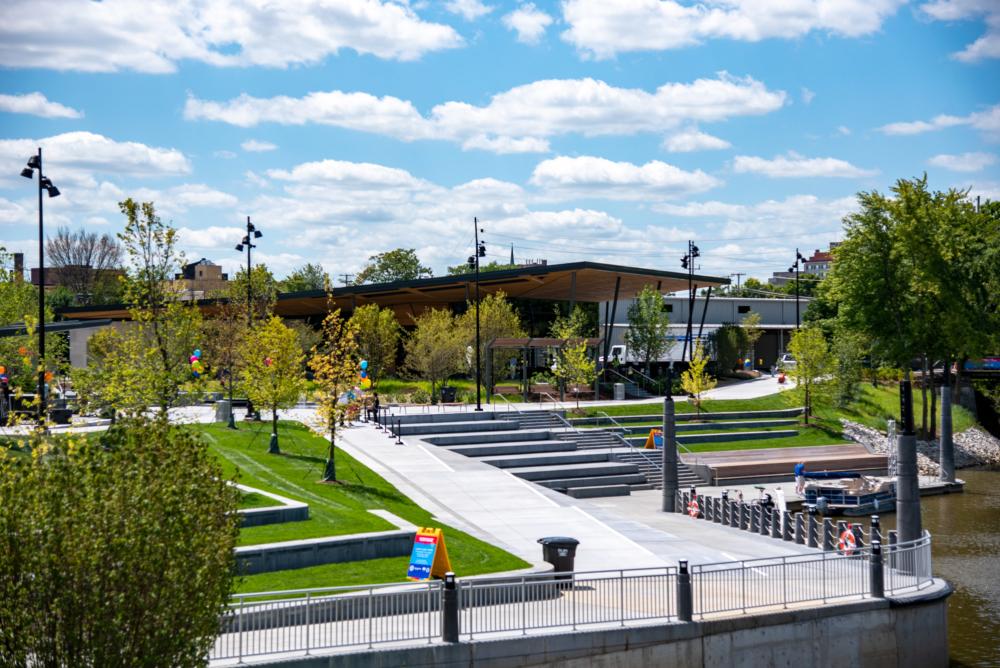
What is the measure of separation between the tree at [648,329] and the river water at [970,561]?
2243 centimetres

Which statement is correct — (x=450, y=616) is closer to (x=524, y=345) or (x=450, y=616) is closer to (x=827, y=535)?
(x=827, y=535)

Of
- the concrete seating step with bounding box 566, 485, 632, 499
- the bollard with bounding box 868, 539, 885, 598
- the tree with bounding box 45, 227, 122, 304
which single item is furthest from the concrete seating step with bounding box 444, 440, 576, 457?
the tree with bounding box 45, 227, 122, 304

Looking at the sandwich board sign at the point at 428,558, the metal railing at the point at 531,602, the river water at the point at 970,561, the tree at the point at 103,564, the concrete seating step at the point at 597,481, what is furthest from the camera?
the concrete seating step at the point at 597,481

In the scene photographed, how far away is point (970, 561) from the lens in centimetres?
3009

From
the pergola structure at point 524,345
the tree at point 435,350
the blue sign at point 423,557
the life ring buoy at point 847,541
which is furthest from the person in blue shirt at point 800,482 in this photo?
the blue sign at point 423,557

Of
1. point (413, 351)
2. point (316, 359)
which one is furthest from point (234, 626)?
point (413, 351)

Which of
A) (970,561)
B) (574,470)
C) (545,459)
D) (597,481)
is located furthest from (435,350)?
(970,561)

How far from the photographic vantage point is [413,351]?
196 ft

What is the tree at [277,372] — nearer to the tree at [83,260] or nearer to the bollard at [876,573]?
the bollard at [876,573]

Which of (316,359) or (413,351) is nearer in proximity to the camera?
(316,359)

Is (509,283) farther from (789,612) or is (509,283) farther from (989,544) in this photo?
(789,612)

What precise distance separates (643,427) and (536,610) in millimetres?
32580

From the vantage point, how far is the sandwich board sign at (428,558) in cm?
1945

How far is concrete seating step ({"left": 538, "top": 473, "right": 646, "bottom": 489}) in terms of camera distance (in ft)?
127
